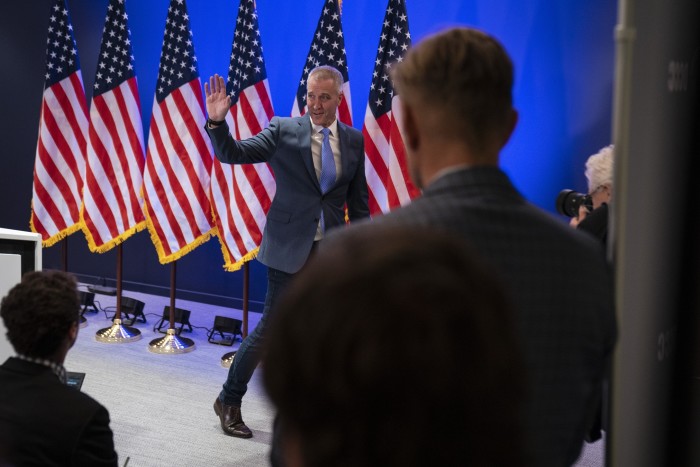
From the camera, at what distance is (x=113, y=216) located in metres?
5.24

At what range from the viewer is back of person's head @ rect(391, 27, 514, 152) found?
1020 mm

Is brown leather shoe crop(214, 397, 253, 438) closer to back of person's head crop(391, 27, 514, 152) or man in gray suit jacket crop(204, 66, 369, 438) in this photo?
man in gray suit jacket crop(204, 66, 369, 438)

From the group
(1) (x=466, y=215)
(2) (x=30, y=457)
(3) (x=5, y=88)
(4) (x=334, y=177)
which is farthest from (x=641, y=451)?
(3) (x=5, y=88)

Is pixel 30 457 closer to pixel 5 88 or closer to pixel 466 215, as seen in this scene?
pixel 466 215

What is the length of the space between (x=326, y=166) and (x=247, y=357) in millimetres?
963

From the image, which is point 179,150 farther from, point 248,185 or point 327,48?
point 327,48

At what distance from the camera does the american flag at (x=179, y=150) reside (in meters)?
4.93

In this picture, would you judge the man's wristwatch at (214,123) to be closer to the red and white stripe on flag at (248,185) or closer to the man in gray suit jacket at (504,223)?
the red and white stripe on flag at (248,185)

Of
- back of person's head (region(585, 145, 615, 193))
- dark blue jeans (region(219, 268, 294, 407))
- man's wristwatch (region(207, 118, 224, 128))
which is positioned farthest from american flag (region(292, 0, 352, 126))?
back of person's head (region(585, 145, 615, 193))

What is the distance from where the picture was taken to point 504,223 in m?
1.00

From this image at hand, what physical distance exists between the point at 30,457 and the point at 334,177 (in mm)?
2227

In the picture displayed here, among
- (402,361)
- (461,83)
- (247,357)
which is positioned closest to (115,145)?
(247,357)

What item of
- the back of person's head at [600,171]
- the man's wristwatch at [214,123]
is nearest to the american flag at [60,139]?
the man's wristwatch at [214,123]

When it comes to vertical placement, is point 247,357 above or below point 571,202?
below
